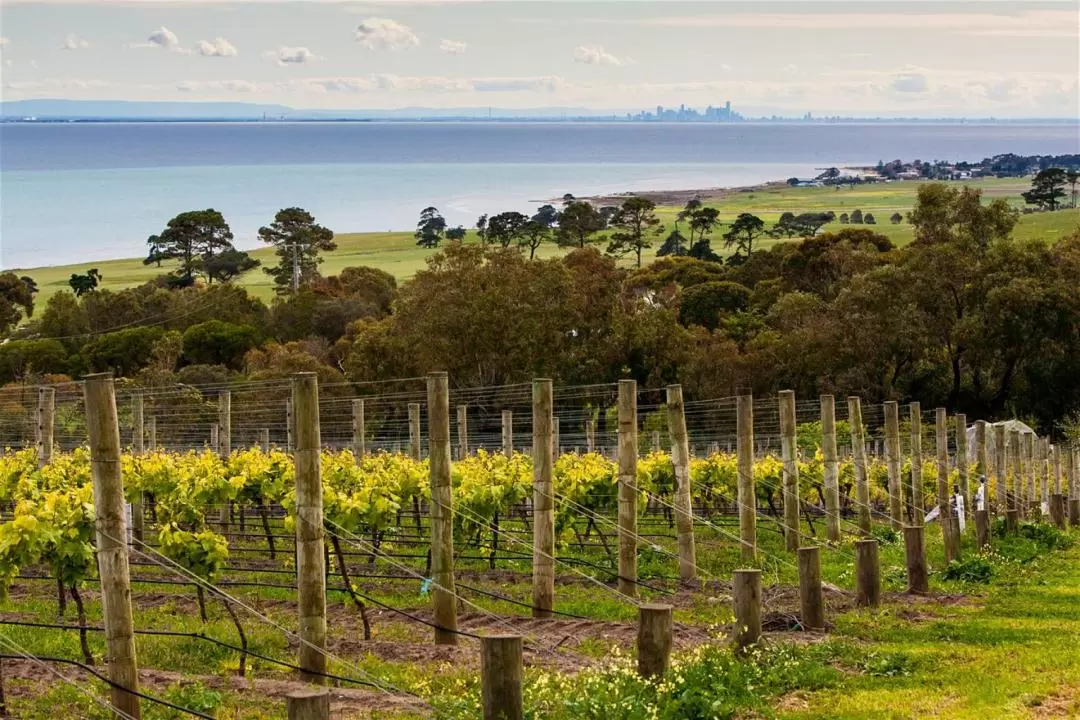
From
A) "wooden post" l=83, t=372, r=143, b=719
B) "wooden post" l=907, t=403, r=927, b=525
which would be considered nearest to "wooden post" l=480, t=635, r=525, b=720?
"wooden post" l=83, t=372, r=143, b=719

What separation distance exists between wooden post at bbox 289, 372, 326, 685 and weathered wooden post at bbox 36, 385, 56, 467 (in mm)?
10708

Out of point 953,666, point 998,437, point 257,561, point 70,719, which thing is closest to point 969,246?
point 998,437

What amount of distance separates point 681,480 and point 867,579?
3051 millimetres

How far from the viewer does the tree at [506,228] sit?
322 ft

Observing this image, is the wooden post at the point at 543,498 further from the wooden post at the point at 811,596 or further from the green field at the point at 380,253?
the green field at the point at 380,253

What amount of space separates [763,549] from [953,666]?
967 cm

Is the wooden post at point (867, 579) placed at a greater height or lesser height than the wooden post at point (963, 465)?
greater

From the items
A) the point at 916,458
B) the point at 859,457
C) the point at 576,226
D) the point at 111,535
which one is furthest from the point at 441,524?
the point at 576,226

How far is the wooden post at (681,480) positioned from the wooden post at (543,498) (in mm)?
2745

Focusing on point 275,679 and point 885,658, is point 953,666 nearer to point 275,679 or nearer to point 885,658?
point 885,658

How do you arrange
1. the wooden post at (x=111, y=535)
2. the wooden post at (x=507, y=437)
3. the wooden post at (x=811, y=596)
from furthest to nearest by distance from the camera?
the wooden post at (x=507, y=437) → the wooden post at (x=811, y=596) → the wooden post at (x=111, y=535)

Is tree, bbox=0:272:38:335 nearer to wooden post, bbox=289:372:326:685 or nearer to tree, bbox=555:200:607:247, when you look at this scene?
tree, bbox=555:200:607:247

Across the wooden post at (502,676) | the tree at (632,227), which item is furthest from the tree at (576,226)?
the wooden post at (502,676)

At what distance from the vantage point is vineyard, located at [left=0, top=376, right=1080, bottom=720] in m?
11.1
